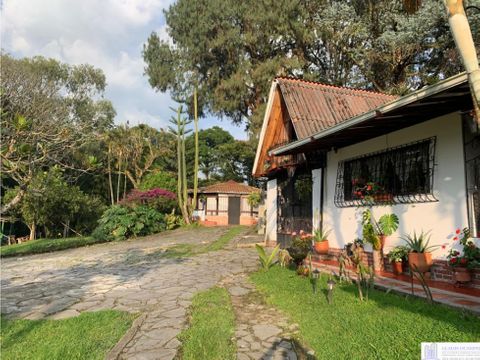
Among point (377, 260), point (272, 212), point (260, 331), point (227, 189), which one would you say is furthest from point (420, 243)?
point (227, 189)

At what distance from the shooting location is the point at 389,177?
644cm

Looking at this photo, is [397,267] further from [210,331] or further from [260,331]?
[210,331]

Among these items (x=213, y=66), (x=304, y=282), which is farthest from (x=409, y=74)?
(x=304, y=282)

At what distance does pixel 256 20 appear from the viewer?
19.2 metres

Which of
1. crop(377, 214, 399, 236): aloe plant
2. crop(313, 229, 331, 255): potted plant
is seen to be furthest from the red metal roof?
crop(377, 214, 399, 236): aloe plant

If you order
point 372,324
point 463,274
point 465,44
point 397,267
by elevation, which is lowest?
point 372,324

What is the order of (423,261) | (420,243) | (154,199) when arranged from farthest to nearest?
(154,199), (420,243), (423,261)

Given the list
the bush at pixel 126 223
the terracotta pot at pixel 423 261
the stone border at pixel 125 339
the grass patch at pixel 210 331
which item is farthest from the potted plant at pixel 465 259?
the bush at pixel 126 223

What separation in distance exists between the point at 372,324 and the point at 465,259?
1.93m

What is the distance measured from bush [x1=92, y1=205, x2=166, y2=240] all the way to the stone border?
1377cm

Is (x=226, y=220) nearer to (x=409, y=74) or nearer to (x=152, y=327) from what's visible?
(x=409, y=74)

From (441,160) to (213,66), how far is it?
18.0 meters

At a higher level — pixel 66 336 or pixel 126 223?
pixel 126 223

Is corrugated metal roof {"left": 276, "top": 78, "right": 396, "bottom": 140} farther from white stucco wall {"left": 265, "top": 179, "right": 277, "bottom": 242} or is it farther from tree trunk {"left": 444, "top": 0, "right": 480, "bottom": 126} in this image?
tree trunk {"left": 444, "top": 0, "right": 480, "bottom": 126}
